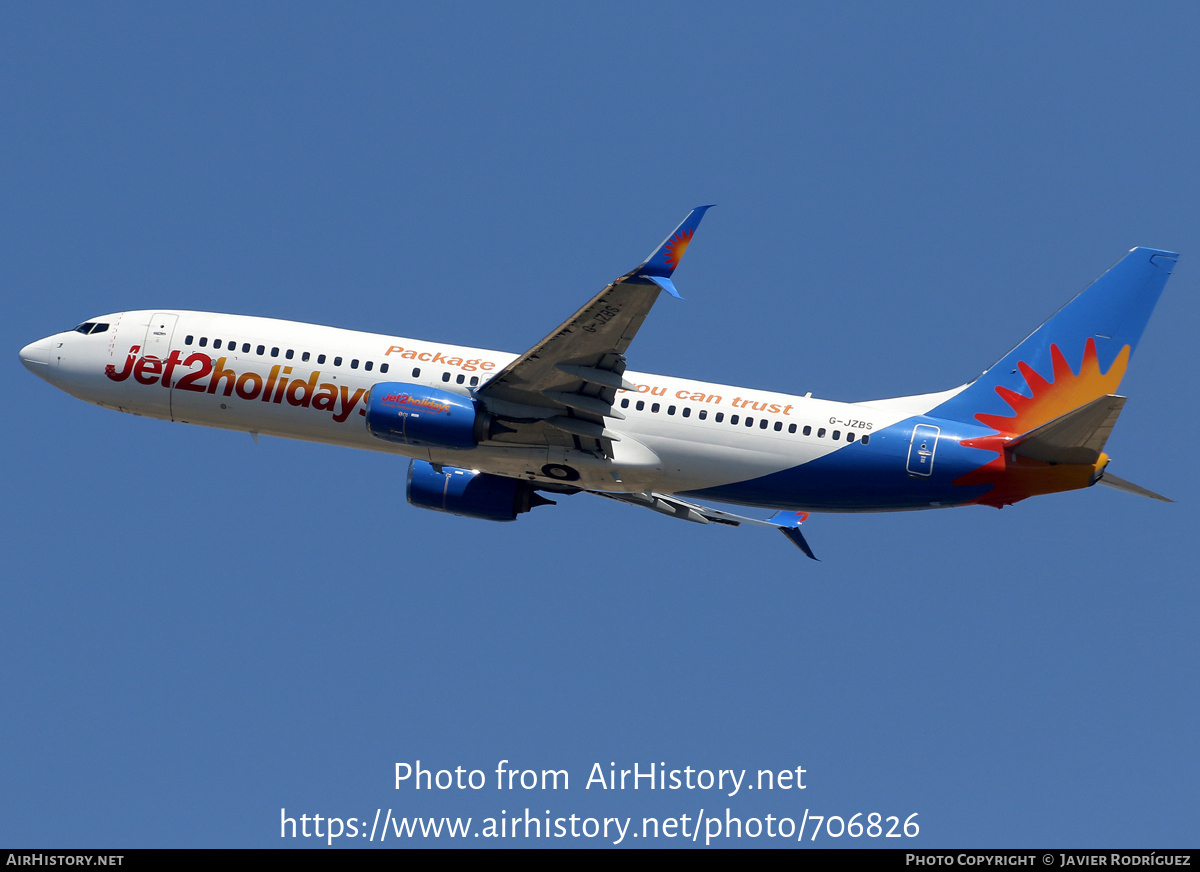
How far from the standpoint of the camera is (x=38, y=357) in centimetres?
4434

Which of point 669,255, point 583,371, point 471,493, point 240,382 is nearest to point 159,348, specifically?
point 240,382

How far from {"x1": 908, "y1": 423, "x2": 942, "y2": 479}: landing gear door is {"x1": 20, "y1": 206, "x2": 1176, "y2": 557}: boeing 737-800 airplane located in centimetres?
3

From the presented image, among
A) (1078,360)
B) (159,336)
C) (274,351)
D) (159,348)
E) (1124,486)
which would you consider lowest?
(1124,486)

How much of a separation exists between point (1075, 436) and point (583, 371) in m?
13.2

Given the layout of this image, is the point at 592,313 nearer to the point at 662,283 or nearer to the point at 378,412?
the point at 662,283

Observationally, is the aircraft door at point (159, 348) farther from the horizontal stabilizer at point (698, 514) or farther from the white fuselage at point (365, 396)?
the horizontal stabilizer at point (698, 514)

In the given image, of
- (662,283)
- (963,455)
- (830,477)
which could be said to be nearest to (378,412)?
(662,283)

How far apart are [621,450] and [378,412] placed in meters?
7.04

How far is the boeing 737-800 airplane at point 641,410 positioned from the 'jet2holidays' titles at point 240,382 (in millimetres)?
44

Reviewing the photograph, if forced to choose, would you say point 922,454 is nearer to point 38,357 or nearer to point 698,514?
point 698,514

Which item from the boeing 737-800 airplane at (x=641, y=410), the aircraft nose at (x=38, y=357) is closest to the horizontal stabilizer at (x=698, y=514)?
the boeing 737-800 airplane at (x=641, y=410)

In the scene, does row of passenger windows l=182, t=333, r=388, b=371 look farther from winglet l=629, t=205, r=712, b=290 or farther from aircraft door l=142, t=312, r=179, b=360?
winglet l=629, t=205, r=712, b=290

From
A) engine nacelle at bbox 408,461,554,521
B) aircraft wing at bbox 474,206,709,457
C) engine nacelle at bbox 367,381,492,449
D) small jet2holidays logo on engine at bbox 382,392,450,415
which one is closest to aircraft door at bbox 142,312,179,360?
engine nacelle at bbox 367,381,492,449

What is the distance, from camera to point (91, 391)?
143 ft
